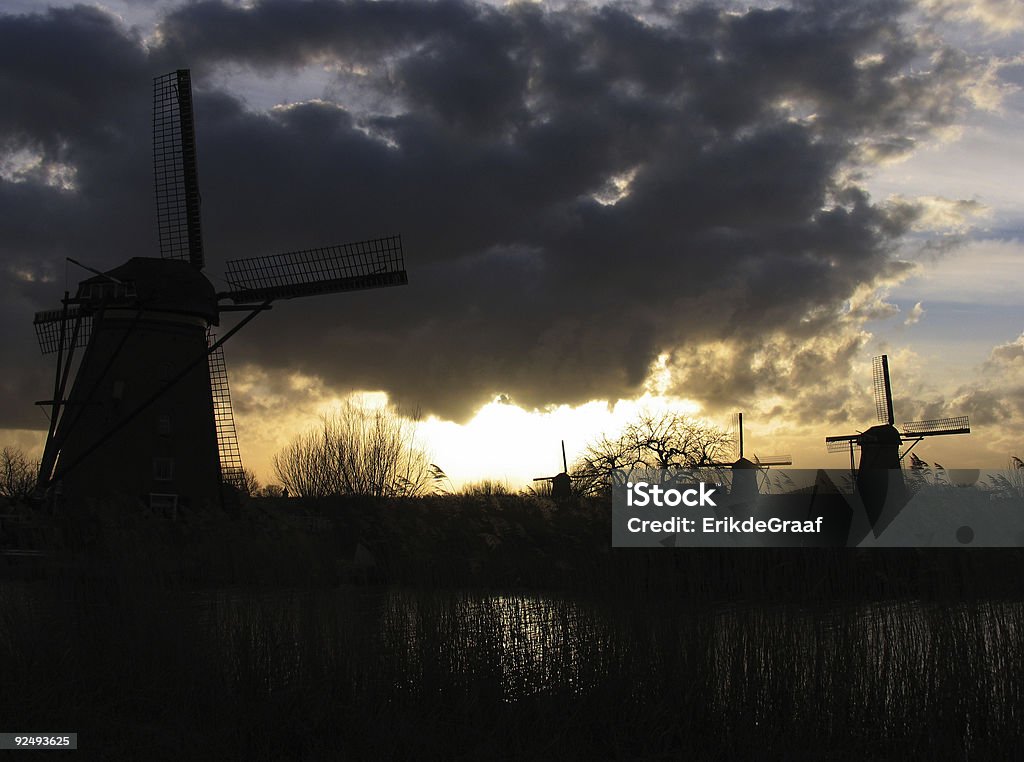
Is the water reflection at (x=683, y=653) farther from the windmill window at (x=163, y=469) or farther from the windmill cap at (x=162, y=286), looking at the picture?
the windmill cap at (x=162, y=286)

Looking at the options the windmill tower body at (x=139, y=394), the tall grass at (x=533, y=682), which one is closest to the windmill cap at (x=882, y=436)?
the windmill tower body at (x=139, y=394)

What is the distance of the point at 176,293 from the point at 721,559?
724 inches

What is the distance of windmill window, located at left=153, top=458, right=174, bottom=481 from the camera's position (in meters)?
26.2

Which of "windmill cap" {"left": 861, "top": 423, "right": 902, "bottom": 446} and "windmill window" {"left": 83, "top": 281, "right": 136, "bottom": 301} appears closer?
"windmill window" {"left": 83, "top": 281, "right": 136, "bottom": 301}

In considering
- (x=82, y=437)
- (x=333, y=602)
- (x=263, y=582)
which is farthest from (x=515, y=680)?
(x=82, y=437)

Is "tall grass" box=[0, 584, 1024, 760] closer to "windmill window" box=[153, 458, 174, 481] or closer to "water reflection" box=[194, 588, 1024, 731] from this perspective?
"water reflection" box=[194, 588, 1024, 731]

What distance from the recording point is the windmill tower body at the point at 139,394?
1006 inches

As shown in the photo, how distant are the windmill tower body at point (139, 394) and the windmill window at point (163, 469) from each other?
0.09ft

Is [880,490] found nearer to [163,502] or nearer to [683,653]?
[683,653]

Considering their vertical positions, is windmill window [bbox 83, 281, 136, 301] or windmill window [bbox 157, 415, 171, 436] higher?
windmill window [bbox 83, 281, 136, 301]

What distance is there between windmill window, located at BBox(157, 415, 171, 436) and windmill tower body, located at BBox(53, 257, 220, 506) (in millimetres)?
27

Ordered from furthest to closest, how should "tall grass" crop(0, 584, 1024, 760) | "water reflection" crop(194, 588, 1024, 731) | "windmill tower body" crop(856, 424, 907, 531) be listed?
"windmill tower body" crop(856, 424, 907, 531) < "water reflection" crop(194, 588, 1024, 731) < "tall grass" crop(0, 584, 1024, 760)
